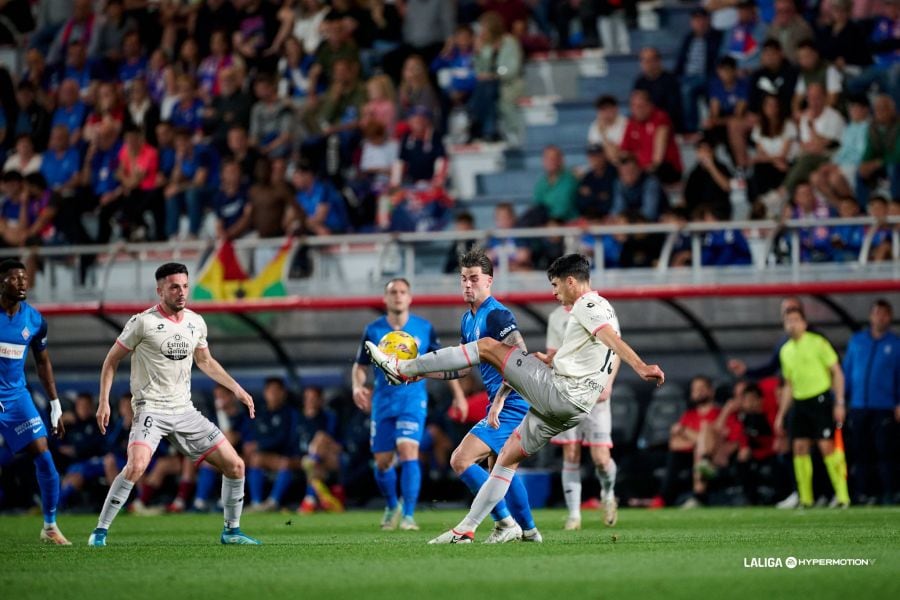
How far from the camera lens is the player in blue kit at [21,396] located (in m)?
12.5

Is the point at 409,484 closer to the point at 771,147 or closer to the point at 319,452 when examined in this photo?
the point at 319,452

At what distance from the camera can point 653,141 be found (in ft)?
68.3

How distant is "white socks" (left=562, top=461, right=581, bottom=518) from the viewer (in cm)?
1427

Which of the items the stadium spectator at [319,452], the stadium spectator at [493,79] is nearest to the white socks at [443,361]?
the stadium spectator at [319,452]

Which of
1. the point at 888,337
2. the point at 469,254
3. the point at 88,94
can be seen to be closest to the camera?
the point at 469,254

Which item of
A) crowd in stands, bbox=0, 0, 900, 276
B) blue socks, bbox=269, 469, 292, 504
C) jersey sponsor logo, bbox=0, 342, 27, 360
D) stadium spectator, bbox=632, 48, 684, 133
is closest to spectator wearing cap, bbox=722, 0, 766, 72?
crowd in stands, bbox=0, 0, 900, 276

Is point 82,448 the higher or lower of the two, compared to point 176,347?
lower

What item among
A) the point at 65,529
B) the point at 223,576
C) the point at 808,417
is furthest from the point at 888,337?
the point at 223,576

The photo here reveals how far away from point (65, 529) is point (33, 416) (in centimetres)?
367

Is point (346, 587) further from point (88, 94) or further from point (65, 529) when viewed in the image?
point (88, 94)

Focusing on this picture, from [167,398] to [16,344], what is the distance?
178cm

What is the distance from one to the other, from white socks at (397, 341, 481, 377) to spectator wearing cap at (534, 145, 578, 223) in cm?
1011

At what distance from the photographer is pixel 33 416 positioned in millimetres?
12523

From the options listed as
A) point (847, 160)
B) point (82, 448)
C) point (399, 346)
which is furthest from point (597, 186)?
point (399, 346)
